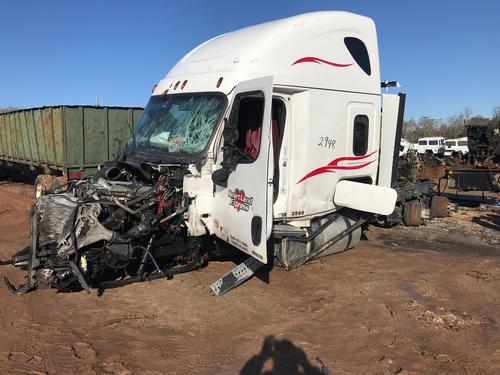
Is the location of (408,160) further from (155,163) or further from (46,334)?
(46,334)

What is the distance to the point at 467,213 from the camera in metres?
12.6

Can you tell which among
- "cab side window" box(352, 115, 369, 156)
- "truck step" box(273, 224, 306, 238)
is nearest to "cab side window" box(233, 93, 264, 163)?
"truck step" box(273, 224, 306, 238)

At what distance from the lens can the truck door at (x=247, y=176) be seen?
15.8 ft

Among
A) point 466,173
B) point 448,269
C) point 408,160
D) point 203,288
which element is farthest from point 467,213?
point 203,288

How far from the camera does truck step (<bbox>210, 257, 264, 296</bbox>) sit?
5719 millimetres

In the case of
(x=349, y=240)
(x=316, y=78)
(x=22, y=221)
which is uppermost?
(x=316, y=78)

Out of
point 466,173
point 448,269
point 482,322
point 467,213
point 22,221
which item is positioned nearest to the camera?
point 482,322

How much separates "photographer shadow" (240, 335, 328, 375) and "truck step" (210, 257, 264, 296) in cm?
126

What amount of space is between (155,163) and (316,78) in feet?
7.69

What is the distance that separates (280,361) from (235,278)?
174 centimetres

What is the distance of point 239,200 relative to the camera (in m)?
5.18

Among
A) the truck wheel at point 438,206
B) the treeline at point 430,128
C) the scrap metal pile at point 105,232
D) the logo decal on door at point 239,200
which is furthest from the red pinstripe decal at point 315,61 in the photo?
the treeline at point 430,128

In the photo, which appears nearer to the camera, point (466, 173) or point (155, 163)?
point (155, 163)

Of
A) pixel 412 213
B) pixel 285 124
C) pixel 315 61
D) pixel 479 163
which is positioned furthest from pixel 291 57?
pixel 479 163
